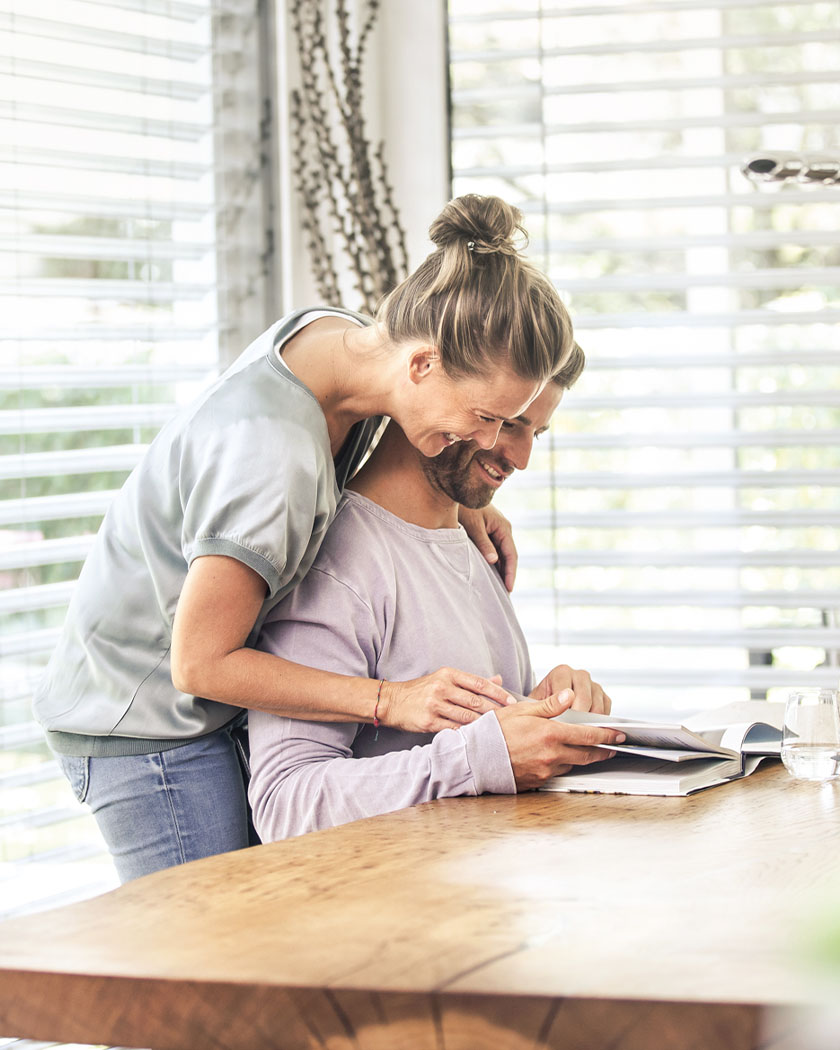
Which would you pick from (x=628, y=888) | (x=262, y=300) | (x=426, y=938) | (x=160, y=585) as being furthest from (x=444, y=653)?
(x=262, y=300)

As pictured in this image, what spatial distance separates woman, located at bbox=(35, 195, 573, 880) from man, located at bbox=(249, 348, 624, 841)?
53 mm

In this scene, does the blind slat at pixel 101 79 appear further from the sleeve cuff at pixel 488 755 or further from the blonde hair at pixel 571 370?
the sleeve cuff at pixel 488 755

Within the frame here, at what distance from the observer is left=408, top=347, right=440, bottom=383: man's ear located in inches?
64.5

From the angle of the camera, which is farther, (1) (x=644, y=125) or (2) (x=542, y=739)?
(1) (x=644, y=125)

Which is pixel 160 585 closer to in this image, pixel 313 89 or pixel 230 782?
pixel 230 782

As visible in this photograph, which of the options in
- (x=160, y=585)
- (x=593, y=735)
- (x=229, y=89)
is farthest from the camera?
(x=229, y=89)

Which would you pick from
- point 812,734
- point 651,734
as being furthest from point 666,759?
point 812,734

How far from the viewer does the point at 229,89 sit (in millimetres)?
2621

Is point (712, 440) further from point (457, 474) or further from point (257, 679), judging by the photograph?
point (257, 679)

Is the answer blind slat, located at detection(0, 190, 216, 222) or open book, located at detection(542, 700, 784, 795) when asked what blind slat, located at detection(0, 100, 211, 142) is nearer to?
blind slat, located at detection(0, 190, 216, 222)

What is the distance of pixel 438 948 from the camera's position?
0.86m

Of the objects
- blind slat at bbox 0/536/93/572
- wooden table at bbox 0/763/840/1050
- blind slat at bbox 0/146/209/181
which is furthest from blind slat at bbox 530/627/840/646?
wooden table at bbox 0/763/840/1050

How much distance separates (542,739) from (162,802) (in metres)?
0.62

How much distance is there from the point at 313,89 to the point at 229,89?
187mm
